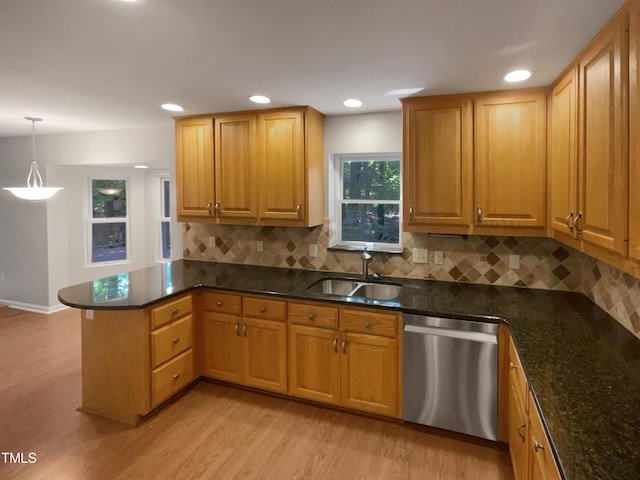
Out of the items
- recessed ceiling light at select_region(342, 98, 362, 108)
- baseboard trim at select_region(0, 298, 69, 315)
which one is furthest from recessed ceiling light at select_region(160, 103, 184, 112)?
baseboard trim at select_region(0, 298, 69, 315)

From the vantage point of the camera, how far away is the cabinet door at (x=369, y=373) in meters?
2.50

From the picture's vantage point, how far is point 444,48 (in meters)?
1.90

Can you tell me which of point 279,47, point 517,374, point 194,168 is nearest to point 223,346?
point 194,168

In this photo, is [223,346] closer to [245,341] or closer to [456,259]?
[245,341]

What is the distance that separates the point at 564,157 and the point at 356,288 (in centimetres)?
165

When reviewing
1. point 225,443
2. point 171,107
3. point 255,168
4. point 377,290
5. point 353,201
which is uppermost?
point 171,107

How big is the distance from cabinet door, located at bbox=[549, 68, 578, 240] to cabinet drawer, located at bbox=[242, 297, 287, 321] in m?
1.80

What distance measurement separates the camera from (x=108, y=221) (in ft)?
17.8

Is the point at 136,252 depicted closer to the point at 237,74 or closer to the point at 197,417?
the point at 197,417

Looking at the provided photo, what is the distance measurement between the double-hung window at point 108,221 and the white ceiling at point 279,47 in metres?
2.59

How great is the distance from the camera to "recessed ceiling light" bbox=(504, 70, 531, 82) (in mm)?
2211

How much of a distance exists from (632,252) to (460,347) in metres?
1.15

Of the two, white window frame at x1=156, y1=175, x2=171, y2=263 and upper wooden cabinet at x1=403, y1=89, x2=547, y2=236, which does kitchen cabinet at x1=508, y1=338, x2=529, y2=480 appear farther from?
white window frame at x1=156, y1=175, x2=171, y2=263

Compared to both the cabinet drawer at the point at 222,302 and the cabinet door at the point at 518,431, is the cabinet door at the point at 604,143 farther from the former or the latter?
the cabinet drawer at the point at 222,302
